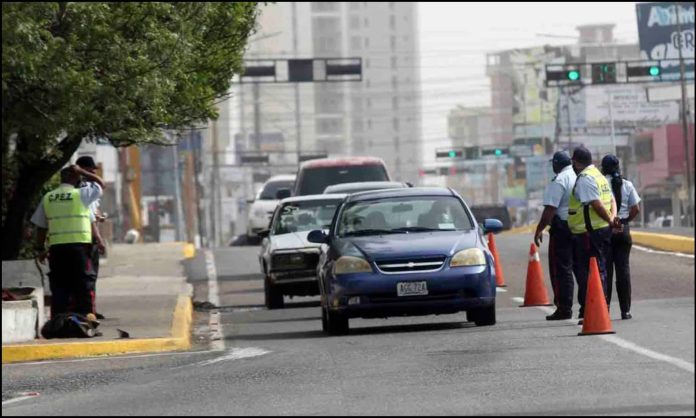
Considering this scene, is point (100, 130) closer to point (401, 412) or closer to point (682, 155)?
point (401, 412)

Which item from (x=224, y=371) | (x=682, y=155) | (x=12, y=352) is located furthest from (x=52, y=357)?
(x=682, y=155)

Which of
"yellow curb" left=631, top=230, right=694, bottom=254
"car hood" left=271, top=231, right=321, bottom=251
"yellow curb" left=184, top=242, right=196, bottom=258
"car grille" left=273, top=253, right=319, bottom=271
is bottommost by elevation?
"yellow curb" left=184, top=242, right=196, bottom=258

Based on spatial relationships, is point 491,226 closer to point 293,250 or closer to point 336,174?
point 293,250

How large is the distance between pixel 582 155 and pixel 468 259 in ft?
5.48

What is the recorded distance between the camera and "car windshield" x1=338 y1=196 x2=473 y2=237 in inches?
737

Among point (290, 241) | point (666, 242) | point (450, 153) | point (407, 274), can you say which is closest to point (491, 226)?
point (407, 274)

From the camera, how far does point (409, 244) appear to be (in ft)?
58.8

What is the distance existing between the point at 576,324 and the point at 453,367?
14.6 ft

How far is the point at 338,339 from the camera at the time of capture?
57.2ft

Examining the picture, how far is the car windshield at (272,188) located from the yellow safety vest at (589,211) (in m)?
28.3

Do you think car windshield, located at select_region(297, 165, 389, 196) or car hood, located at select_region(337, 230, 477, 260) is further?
car windshield, located at select_region(297, 165, 389, 196)

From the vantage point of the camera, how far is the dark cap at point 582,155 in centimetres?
1694

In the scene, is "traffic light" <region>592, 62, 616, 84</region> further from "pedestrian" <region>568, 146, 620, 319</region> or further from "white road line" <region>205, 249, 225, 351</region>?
"pedestrian" <region>568, 146, 620, 319</region>

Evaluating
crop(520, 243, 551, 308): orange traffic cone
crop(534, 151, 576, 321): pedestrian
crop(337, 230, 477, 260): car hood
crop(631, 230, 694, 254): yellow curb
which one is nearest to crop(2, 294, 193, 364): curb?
crop(337, 230, 477, 260): car hood
